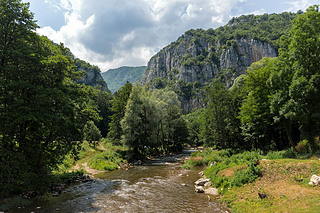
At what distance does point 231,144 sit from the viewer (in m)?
46.4

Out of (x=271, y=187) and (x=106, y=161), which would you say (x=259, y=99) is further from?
(x=106, y=161)

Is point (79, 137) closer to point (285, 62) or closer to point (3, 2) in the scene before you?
point (3, 2)

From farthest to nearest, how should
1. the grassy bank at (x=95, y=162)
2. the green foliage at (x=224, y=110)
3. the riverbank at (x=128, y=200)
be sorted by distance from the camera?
the green foliage at (x=224, y=110) < the grassy bank at (x=95, y=162) < the riverbank at (x=128, y=200)

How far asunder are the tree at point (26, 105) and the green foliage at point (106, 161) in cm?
1309

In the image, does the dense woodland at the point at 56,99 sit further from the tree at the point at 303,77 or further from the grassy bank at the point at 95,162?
the grassy bank at the point at 95,162

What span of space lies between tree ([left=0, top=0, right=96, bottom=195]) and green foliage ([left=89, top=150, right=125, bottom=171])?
13.1m

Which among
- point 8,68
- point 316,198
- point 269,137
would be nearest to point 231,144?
point 269,137

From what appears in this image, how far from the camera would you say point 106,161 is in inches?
1215

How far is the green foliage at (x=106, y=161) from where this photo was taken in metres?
28.2

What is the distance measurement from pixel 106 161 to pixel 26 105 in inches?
795

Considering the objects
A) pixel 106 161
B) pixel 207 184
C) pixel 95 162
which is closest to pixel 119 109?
pixel 106 161

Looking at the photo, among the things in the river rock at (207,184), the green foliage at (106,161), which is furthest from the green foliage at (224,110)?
the river rock at (207,184)

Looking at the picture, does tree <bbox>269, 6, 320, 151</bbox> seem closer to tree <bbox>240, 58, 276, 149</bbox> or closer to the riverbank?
tree <bbox>240, 58, 276, 149</bbox>

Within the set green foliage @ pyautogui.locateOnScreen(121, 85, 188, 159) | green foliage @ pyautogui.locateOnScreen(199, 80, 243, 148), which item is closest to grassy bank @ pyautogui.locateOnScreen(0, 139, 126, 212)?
green foliage @ pyautogui.locateOnScreen(121, 85, 188, 159)
